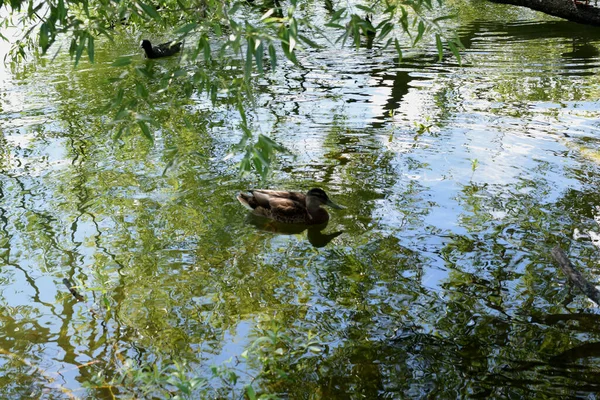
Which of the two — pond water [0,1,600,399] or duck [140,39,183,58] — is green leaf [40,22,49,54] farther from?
duck [140,39,183,58]

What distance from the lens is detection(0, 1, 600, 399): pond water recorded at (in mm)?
5137

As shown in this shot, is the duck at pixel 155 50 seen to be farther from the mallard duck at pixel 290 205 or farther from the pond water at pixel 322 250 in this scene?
the mallard duck at pixel 290 205

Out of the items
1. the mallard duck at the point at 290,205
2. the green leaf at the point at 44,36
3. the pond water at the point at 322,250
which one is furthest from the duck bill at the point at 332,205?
the green leaf at the point at 44,36

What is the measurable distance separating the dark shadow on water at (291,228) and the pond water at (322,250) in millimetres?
37

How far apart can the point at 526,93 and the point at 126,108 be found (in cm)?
911

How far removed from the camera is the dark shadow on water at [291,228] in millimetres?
7611

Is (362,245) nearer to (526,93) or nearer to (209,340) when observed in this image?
(209,340)

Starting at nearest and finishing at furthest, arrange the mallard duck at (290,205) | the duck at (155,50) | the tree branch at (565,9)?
the mallard duck at (290,205)
the tree branch at (565,9)
the duck at (155,50)

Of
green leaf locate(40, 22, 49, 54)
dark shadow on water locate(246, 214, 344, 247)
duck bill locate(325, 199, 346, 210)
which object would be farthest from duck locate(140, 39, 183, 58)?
green leaf locate(40, 22, 49, 54)

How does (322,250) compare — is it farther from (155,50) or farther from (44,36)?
(155,50)

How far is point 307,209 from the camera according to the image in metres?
7.83

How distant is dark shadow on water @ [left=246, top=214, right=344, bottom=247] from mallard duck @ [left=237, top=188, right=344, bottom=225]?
6 centimetres

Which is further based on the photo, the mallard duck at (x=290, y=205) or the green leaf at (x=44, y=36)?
the mallard duck at (x=290, y=205)

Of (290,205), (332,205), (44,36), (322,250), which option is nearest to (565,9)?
(332,205)
